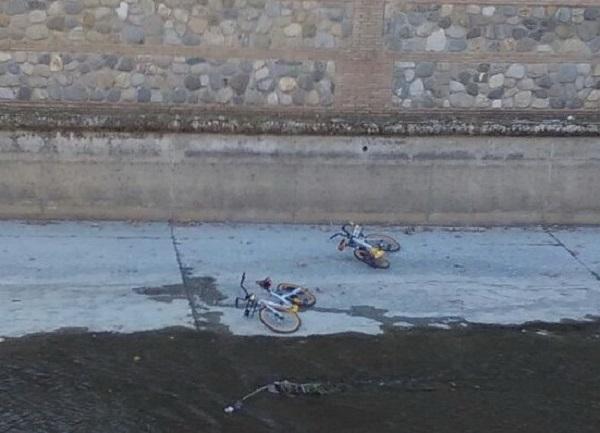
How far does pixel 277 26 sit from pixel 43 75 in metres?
2.33

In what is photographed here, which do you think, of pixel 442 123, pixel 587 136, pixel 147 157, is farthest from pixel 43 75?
pixel 587 136

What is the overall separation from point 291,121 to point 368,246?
5.34 feet

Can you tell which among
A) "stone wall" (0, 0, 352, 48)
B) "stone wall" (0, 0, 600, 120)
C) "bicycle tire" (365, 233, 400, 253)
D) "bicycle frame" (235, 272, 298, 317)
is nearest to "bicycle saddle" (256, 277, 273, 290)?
"bicycle frame" (235, 272, 298, 317)

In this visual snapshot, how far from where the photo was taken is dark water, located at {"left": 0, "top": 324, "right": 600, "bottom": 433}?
21.2ft

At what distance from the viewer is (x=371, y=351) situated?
7.68 m

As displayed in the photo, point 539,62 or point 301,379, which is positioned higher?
point 539,62

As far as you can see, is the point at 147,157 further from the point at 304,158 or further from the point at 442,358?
the point at 442,358

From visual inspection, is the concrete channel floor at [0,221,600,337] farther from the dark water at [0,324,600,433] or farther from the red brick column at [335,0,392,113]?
the red brick column at [335,0,392,113]

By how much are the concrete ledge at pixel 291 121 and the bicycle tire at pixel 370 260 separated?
143cm

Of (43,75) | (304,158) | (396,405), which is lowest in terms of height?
(396,405)

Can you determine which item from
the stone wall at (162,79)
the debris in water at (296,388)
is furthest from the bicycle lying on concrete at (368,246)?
the debris in water at (296,388)

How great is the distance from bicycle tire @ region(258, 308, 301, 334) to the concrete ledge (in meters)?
2.69

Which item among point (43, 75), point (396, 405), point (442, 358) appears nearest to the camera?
point (396, 405)

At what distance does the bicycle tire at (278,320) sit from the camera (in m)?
7.93
